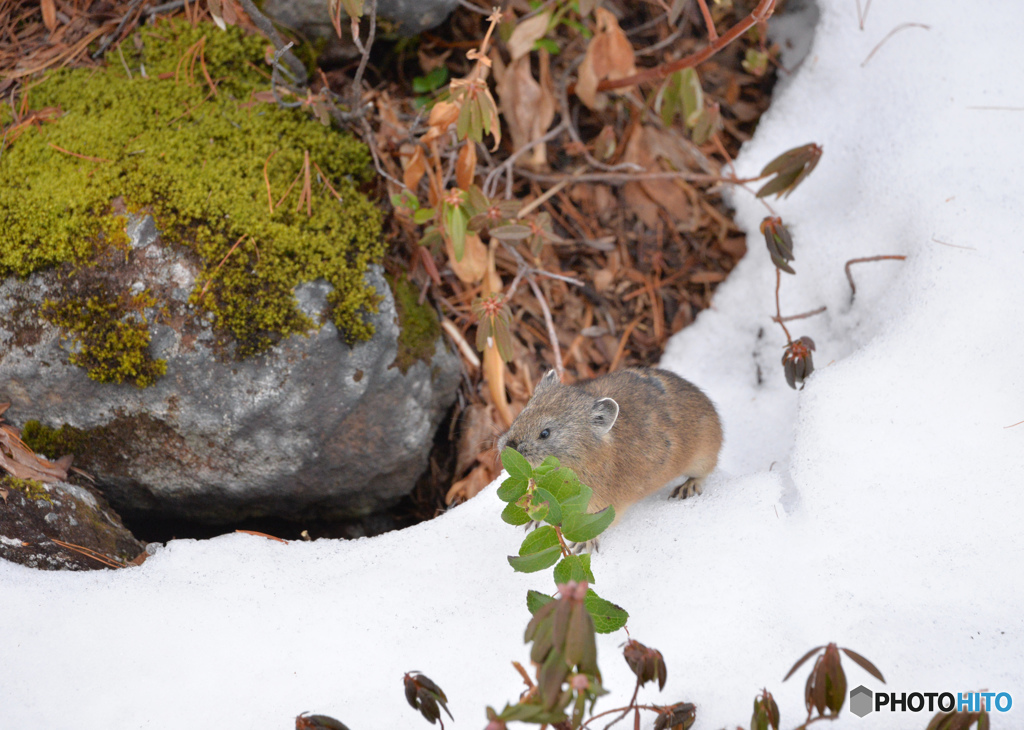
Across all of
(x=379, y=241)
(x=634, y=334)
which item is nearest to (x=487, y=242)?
(x=379, y=241)

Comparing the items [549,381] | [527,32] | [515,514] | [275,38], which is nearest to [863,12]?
[527,32]

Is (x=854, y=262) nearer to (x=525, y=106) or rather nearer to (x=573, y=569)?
(x=525, y=106)

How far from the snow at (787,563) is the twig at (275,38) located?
2.73 m

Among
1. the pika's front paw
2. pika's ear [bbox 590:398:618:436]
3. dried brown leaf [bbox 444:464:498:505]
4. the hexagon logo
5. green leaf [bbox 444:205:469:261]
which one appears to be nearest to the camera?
the hexagon logo

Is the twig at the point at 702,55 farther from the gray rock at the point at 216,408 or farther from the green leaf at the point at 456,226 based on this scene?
the gray rock at the point at 216,408

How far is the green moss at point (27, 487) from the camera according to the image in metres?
3.29

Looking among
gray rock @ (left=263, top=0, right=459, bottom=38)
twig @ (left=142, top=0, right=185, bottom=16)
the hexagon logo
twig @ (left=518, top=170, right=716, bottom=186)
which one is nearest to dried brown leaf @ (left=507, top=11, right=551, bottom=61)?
gray rock @ (left=263, top=0, right=459, bottom=38)

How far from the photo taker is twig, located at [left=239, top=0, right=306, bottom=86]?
3537 millimetres

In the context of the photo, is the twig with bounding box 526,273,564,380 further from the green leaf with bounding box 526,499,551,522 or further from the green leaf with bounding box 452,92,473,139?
the green leaf with bounding box 526,499,551,522

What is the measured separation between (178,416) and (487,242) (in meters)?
2.25

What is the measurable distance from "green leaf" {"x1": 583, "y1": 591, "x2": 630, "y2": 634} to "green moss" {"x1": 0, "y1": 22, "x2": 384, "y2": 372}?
6.74 feet

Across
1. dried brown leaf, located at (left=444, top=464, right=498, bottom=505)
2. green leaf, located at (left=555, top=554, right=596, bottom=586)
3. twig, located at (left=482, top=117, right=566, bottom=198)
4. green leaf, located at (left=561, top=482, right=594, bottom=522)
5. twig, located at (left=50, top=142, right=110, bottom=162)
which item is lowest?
dried brown leaf, located at (left=444, top=464, right=498, bottom=505)

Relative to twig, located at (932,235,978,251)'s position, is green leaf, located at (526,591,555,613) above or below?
above

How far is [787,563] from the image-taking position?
324 centimetres
